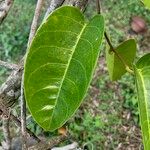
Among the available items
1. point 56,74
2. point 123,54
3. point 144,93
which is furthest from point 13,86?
point 123,54

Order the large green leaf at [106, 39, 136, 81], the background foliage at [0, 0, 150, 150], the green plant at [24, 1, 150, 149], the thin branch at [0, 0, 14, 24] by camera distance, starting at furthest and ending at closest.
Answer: the background foliage at [0, 0, 150, 150] < the large green leaf at [106, 39, 136, 81] < the thin branch at [0, 0, 14, 24] < the green plant at [24, 1, 150, 149]

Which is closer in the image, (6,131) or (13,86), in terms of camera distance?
(13,86)

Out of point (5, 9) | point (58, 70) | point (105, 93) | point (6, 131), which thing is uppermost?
point (5, 9)

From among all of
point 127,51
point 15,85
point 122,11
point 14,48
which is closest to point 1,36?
point 14,48

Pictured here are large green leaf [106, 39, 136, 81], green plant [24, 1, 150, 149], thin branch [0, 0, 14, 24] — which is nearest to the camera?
green plant [24, 1, 150, 149]

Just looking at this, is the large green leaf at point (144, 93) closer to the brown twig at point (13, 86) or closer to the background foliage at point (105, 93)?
the brown twig at point (13, 86)

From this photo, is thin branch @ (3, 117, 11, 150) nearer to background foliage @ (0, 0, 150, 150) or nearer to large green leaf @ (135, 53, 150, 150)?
large green leaf @ (135, 53, 150, 150)

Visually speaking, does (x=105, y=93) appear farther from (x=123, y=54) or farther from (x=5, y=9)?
(x=5, y=9)

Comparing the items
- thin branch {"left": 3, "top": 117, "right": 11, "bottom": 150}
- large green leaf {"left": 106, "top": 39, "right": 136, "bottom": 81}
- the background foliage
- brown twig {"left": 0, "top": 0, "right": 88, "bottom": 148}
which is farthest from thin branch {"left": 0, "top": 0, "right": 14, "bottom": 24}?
the background foliage
